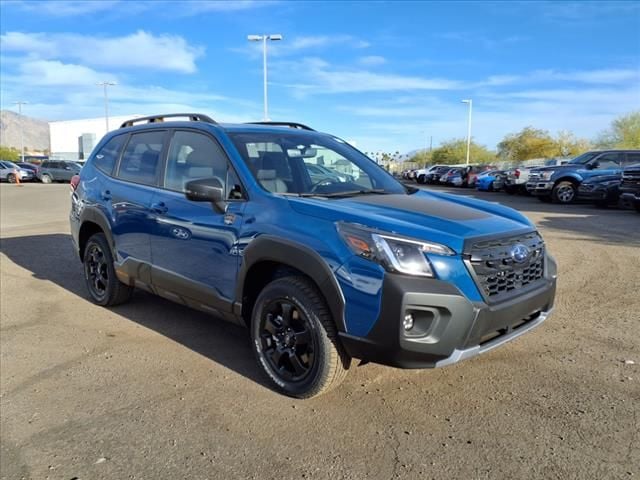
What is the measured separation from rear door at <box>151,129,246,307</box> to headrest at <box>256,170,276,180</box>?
162 millimetres

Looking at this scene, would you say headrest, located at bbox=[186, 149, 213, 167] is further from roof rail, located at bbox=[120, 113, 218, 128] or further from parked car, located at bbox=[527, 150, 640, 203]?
parked car, located at bbox=[527, 150, 640, 203]

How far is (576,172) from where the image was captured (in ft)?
53.1

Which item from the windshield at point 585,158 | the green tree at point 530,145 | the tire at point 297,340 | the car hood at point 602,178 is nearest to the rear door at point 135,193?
the tire at point 297,340

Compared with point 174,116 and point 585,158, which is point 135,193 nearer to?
point 174,116

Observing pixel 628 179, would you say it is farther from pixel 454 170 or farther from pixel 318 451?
pixel 454 170

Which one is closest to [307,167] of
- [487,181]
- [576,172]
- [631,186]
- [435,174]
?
[631,186]

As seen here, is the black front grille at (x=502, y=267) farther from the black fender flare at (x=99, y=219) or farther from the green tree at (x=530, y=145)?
the green tree at (x=530, y=145)

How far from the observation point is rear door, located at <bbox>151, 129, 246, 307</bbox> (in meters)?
3.62

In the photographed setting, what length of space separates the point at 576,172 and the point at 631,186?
153 inches

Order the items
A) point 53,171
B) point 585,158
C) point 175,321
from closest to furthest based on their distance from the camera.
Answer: point 175,321 → point 585,158 → point 53,171

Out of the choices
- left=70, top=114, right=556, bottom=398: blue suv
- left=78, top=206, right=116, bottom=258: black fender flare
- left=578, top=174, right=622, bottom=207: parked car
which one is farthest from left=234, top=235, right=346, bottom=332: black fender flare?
left=578, top=174, right=622, bottom=207: parked car

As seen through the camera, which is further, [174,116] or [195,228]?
[174,116]

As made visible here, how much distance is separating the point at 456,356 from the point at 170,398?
188cm

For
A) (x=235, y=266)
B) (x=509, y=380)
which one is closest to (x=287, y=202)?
(x=235, y=266)
